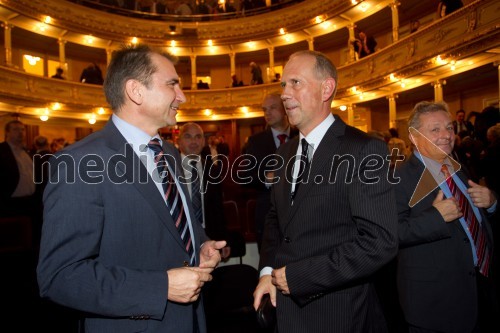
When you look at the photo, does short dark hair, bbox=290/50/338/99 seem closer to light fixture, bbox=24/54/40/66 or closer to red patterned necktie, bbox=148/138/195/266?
red patterned necktie, bbox=148/138/195/266

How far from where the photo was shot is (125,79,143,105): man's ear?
172 cm

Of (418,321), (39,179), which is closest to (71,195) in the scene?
(418,321)

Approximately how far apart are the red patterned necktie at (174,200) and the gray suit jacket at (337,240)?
0.48 metres

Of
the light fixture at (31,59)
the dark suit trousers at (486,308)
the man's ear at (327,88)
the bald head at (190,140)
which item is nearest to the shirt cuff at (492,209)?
the dark suit trousers at (486,308)

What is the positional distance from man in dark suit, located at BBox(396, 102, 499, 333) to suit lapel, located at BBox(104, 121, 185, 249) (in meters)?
1.36

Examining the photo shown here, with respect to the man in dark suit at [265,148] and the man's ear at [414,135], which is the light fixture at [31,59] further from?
the man's ear at [414,135]

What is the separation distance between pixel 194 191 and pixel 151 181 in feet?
7.84

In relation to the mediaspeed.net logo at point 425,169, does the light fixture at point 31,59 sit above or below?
above

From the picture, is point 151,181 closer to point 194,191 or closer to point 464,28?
point 194,191

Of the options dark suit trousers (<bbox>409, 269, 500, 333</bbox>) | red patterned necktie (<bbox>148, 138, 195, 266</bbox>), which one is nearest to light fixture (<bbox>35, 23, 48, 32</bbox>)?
red patterned necktie (<bbox>148, 138, 195, 266</bbox>)

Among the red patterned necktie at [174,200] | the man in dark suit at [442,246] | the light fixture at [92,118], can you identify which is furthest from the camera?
the light fixture at [92,118]

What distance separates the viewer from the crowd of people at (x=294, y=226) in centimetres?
133

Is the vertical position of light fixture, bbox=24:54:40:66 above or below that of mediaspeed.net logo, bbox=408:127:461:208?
above

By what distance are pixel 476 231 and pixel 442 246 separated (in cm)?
26
